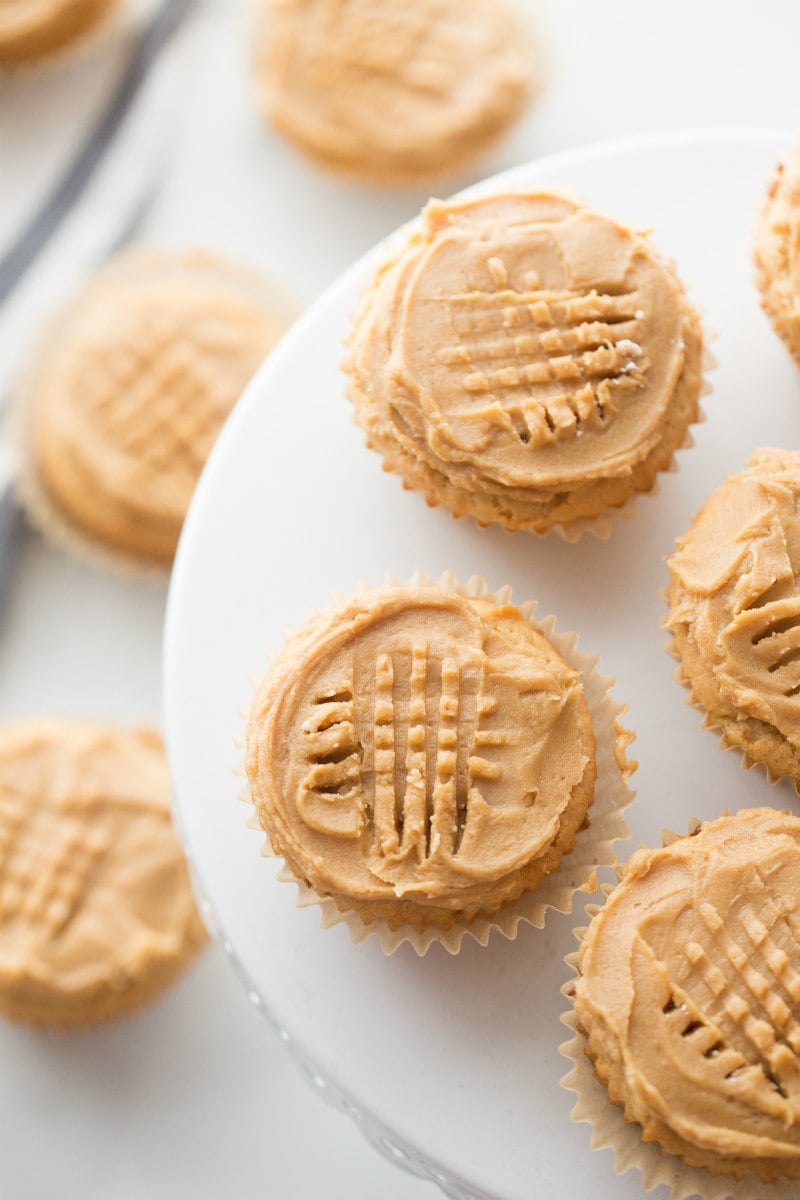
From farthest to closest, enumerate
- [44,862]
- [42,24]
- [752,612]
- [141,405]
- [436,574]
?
[42,24] → [141,405] → [44,862] → [436,574] → [752,612]

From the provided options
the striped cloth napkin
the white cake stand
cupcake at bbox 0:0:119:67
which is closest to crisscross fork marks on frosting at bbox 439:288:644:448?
the white cake stand

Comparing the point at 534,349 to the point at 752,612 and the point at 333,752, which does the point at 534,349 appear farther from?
the point at 333,752

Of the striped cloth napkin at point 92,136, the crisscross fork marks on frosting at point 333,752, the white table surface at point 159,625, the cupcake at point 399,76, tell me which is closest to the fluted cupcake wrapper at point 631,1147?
the crisscross fork marks on frosting at point 333,752

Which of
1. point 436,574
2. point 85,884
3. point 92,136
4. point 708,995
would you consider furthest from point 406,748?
point 92,136

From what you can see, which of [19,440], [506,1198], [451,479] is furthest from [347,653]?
[19,440]

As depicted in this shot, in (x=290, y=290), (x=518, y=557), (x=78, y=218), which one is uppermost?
(x=78, y=218)

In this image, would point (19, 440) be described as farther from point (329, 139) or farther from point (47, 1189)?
point (47, 1189)
